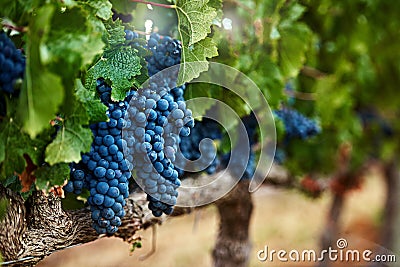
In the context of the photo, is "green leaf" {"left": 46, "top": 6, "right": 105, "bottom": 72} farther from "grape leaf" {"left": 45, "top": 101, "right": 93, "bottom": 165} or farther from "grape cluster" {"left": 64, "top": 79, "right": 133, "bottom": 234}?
"grape cluster" {"left": 64, "top": 79, "right": 133, "bottom": 234}

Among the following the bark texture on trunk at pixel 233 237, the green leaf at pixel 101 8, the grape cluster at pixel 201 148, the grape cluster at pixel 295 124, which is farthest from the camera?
the grape cluster at pixel 295 124

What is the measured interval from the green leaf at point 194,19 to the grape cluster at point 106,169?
0.20 m

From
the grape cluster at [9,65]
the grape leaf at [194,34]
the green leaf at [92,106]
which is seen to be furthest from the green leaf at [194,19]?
the grape cluster at [9,65]

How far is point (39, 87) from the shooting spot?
79cm

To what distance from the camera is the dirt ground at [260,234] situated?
13.1ft

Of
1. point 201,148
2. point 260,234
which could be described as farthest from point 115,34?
point 260,234

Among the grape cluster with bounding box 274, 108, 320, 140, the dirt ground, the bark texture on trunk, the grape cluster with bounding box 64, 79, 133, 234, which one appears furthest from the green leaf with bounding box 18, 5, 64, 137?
the dirt ground

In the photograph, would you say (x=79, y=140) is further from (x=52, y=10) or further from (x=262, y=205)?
(x=262, y=205)

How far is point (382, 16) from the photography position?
104 inches

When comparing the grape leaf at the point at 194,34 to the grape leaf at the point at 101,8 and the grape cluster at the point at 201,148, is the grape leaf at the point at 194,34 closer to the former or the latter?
the grape leaf at the point at 101,8

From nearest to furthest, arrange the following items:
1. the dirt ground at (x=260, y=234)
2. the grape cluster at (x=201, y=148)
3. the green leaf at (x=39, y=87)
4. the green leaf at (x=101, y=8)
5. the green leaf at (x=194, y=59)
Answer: the green leaf at (x=39, y=87)
the green leaf at (x=101, y=8)
the green leaf at (x=194, y=59)
the grape cluster at (x=201, y=148)
the dirt ground at (x=260, y=234)

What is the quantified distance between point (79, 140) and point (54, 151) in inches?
1.9

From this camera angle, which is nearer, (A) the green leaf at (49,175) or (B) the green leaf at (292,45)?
(A) the green leaf at (49,175)

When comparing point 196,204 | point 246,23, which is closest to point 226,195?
point 196,204
